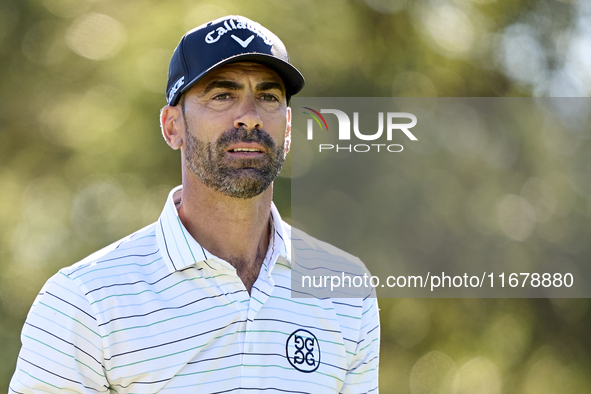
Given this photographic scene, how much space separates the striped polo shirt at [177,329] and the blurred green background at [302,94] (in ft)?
8.04

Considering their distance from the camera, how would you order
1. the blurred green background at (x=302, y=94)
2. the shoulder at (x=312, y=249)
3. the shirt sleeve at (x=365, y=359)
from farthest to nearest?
1. the blurred green background at (x=302, y=94)
2. the shoulder at (x=312, y=249)
3. the shirt sleeve at (x=365, y=359)

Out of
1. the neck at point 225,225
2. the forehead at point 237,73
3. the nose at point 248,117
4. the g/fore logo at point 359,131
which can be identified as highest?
the g/fore logo at point 359,131

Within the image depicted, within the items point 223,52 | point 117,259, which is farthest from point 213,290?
point 223,52

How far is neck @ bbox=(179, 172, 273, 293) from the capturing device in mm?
1638

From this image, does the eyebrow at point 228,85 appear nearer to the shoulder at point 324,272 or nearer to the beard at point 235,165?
the beard at point 235,165

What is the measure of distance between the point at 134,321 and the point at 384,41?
3354 millimetres

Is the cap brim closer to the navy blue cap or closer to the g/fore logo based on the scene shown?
the navy blue cap

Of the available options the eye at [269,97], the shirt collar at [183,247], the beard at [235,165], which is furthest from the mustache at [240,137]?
the shirt collar at [183,247]

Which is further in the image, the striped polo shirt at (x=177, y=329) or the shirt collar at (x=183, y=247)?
the shirt collar at (x=183, y=247)

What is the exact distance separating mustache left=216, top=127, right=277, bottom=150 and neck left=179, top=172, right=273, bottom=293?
14 centimetres

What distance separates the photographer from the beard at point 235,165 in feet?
5.13

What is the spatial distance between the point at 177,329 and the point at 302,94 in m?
2.81

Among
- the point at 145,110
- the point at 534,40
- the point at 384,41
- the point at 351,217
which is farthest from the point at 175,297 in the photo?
the point at 534,40

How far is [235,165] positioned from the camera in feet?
5.12
